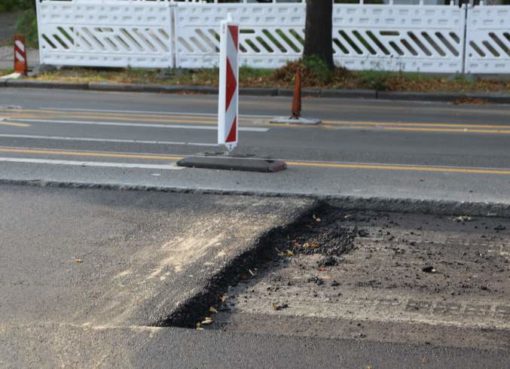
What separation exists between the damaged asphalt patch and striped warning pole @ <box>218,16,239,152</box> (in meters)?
1.89

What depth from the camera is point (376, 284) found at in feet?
16.9

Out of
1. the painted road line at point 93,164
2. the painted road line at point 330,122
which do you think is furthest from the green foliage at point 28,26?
the painted road line at point 93,164

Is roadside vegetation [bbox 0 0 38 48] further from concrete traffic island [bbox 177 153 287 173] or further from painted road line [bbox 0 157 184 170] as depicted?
concrete traffic island [bbox 177 153 287 173]

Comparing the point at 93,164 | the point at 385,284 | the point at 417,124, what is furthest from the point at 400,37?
the point at 385,284

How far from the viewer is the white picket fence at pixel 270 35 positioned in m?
16.9

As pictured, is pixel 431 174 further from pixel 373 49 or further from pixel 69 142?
pixel 373 49

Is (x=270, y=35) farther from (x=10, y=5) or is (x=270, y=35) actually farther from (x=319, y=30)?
(x=10, y=5)

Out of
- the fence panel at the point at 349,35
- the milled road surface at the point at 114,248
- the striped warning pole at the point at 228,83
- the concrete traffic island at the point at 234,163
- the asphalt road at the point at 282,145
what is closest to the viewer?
the milled road surface at the point at 114,248

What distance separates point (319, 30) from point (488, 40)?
376 centimetres

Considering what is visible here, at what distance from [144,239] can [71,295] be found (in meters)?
1.22

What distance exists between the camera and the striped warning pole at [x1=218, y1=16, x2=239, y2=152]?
791 centimetres

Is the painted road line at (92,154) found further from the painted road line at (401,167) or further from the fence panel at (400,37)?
the fence panel at (400,37)

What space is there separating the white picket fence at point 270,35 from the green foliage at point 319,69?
0.97m

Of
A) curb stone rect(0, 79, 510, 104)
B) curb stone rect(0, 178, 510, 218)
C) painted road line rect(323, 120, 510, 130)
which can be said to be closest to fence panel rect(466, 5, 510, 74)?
curb stone rect(0, 79, 510, 104)
